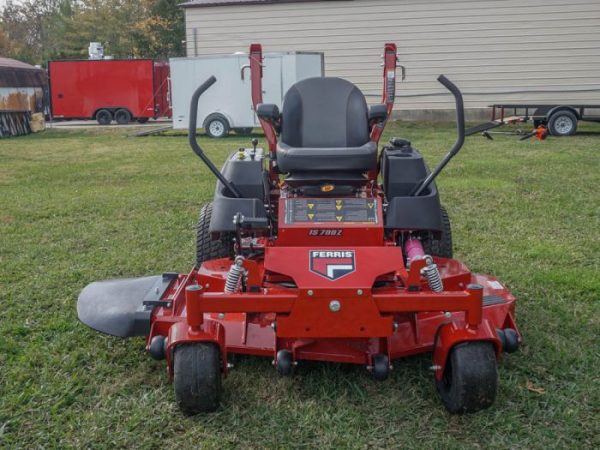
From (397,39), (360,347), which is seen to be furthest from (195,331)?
(397,39)

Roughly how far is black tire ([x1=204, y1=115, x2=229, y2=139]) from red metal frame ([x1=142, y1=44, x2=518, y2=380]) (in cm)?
1361

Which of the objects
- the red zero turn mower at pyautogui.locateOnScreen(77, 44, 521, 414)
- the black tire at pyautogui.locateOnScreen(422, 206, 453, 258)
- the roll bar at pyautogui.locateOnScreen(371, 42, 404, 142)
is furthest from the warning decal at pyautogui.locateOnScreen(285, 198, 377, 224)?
the roll bar at pyautogui.locateOnScreen(371, 42, 404, 142)

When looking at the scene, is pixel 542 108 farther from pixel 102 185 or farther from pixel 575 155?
pixel 102 185

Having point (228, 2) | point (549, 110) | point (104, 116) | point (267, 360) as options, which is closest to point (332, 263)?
point (267, 360)

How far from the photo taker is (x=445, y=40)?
1975cm

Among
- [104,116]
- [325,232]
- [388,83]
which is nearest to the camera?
[325,232]

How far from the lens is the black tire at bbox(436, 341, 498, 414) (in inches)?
112

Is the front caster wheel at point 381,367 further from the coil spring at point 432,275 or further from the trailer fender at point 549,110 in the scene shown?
the trailer fender at point 549,110

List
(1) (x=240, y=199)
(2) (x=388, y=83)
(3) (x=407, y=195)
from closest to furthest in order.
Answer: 1. (1) (x=240, y=199)
2. (3) (x=407, y=195)
3. (2) (x=388, y=83)

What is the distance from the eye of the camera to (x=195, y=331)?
2.94 m

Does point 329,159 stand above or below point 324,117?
below

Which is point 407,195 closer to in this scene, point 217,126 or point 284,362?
point 284,362

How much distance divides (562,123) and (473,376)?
1397 cm

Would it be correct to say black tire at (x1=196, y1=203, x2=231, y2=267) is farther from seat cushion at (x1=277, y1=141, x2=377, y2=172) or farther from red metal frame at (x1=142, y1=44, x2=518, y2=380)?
seat cushion at (x1=277, y1=141, x2=377, y2=172)
